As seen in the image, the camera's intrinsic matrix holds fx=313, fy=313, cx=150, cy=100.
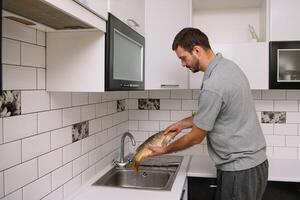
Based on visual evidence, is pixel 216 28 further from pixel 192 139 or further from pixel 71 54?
pixel 71 54

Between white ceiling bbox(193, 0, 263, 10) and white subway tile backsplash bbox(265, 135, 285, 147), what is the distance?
1.04m

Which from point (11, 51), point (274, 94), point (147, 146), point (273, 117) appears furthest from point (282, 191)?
point (11, 51)

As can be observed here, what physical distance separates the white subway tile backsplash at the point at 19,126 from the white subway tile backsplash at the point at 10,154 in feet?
0.07

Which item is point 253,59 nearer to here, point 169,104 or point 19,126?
point 169,104

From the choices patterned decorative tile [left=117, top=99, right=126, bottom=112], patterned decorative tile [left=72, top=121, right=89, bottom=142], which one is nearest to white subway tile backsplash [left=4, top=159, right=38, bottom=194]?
patterned decorative tile [left=72, top=121, right=89, bottom=142]

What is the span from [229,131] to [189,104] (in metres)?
0.95

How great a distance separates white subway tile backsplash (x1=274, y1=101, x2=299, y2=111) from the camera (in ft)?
8.07

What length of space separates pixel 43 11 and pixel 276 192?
175cm

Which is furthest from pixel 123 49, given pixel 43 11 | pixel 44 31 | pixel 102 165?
pixel 102 165

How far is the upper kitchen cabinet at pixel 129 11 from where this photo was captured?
4.43 feet

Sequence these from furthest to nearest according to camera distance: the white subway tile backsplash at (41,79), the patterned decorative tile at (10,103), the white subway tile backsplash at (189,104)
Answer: the white subway tile backsplash at (189,104) → the white subway tile backsplash at (41,79) → the patterned decorative tile at (10,103)

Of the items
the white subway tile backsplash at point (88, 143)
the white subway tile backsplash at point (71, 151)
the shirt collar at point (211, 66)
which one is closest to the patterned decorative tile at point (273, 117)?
the shirt collar at point (211, 66)

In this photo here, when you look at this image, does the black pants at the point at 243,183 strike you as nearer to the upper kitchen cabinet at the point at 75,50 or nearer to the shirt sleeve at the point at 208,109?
the shirt sleeve at the point at 208,109

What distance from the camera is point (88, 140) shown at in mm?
1833
